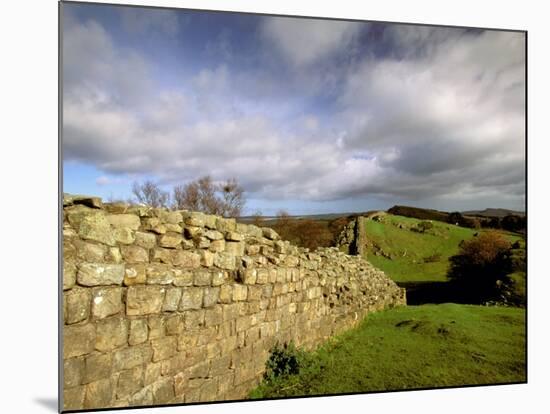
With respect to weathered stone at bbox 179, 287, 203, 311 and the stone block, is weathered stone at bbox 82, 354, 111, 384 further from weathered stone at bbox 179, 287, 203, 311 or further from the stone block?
weathered stone at bbox 179, 287, 203, 311

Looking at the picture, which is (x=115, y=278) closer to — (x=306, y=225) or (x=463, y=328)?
(x=306, y=225)

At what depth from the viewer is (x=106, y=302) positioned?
12.4 feet

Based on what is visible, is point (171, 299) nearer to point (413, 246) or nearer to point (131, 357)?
point (131, 357)

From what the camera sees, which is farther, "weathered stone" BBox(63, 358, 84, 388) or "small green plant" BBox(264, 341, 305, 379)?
"small green plant" BBox(264, 341, 305, 379)

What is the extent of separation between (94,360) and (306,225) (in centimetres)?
393

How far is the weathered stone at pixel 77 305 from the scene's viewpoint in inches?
141

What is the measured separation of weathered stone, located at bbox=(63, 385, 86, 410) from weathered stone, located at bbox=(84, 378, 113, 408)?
34 millimetres

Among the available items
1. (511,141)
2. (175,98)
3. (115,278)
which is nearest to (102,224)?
(115,278)

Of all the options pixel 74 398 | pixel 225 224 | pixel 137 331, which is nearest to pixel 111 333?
pixel 137 331

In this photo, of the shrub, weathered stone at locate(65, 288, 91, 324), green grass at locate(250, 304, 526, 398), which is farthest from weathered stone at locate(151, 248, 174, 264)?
the shrub

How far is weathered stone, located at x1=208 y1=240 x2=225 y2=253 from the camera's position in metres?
4.70

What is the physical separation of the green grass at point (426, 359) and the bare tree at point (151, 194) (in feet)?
7.78

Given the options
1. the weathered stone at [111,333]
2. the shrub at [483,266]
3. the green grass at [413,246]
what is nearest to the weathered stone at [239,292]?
the weathered stone at [111,333]

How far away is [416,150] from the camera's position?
570cm
